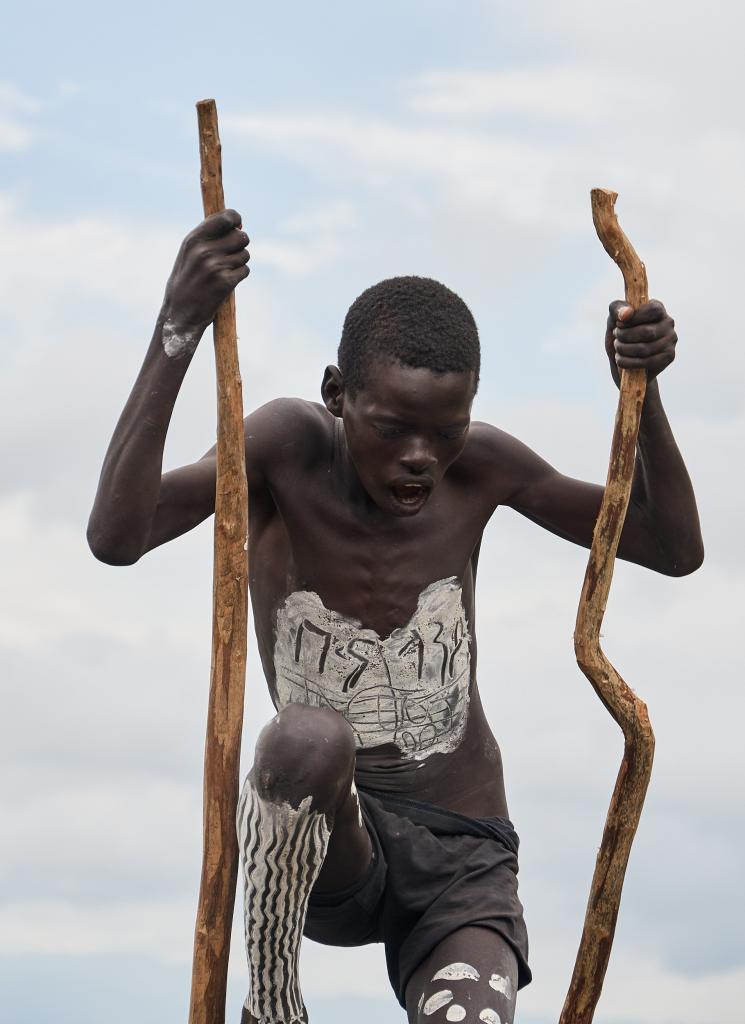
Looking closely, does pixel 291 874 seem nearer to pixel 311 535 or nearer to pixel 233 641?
pixel 233 641

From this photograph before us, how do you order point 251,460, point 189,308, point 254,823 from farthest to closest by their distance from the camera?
point 251,460, point 189,308, point 254,823

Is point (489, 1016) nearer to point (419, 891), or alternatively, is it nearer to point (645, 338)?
point (419, 891)

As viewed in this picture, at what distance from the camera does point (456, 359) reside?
501cm

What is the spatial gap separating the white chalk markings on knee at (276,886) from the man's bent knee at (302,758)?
4 centimetres

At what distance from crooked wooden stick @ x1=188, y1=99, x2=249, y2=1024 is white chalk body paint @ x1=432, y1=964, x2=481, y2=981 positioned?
0.61 m

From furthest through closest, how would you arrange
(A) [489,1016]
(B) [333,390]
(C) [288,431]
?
(C) [288,431], (B) [333,390], (A) [489,1016]

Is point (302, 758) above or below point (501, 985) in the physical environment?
above

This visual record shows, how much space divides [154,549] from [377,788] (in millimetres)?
1050

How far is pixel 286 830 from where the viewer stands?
4.60m

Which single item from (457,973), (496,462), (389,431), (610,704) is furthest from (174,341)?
(457,973)

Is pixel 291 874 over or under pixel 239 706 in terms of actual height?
under

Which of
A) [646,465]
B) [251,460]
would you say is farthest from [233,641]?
[646,465]

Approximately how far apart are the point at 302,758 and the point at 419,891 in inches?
37.9

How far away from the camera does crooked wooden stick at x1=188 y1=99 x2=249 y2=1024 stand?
5.03 meters
